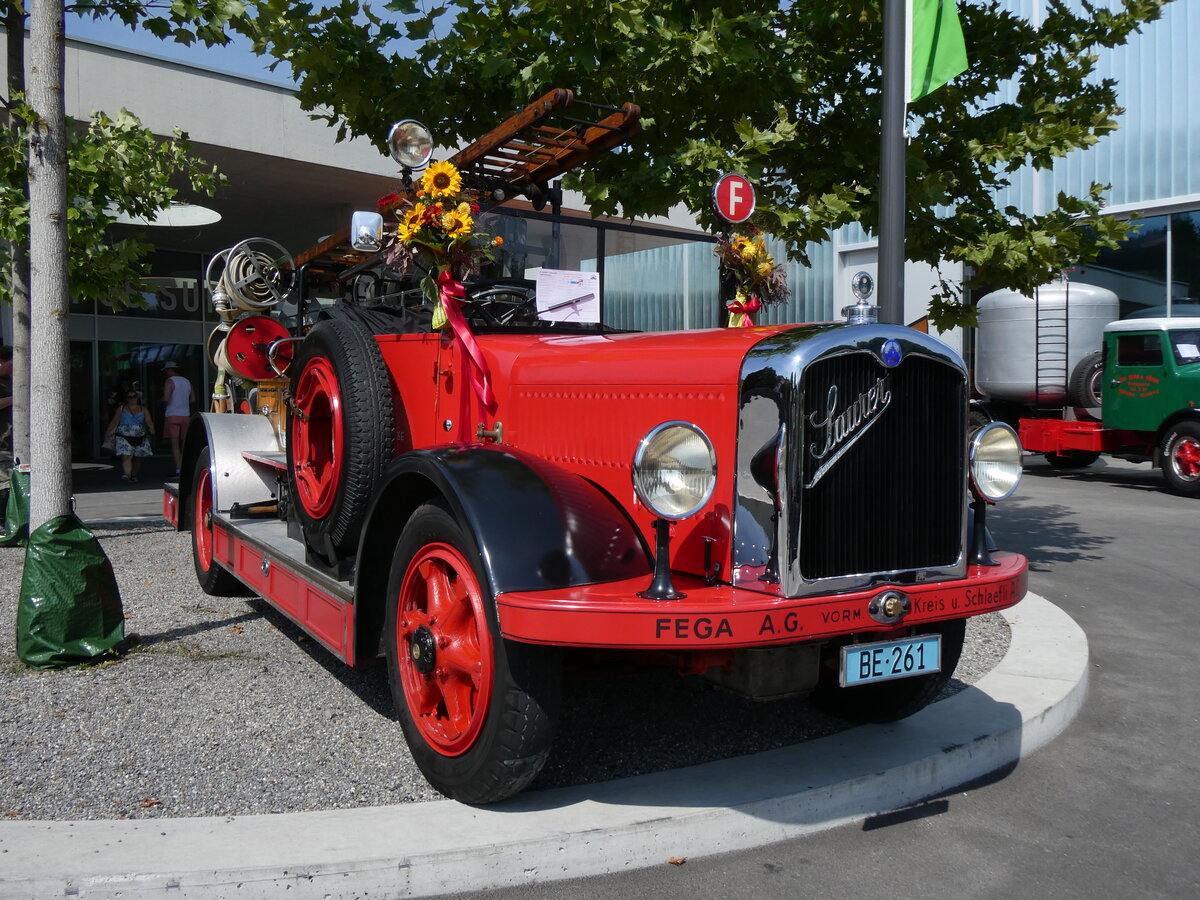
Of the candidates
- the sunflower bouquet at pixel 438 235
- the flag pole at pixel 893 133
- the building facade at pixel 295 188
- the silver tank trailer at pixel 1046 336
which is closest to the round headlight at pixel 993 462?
the sunflower bouquet at pixel 438 235

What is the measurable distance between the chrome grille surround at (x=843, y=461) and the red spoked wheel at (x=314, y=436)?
2.10 m

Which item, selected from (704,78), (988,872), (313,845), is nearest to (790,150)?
(704,78)

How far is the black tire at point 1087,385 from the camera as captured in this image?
14.8m

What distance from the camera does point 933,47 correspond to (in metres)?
5.66

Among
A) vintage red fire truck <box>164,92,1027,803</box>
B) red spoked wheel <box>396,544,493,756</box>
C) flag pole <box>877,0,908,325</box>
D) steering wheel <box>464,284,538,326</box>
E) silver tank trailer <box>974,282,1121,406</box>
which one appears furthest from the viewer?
silver tank trailer <box>974,282,1121,406</box>

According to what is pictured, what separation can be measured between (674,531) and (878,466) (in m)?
0.67

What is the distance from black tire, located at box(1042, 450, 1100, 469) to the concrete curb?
13.6 meters

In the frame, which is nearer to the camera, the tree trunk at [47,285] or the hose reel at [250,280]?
the tree trunk at [47,285]

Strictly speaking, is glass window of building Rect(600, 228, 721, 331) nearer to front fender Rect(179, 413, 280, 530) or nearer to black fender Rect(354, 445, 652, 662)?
black fender Rect(354, 445, 652, 662)

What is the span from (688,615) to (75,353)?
17065 mm

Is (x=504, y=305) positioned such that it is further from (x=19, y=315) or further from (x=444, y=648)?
(x=19, y=315)

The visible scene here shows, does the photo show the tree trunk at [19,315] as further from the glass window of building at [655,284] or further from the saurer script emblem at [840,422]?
the saurer script emblem at [840,422]

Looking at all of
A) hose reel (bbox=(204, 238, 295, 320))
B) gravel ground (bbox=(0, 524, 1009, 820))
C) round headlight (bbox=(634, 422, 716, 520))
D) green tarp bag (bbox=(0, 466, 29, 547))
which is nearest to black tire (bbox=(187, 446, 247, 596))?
gravel ground (bbox=(0, 524, 1009, 820))

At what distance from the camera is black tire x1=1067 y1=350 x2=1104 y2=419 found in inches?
584
